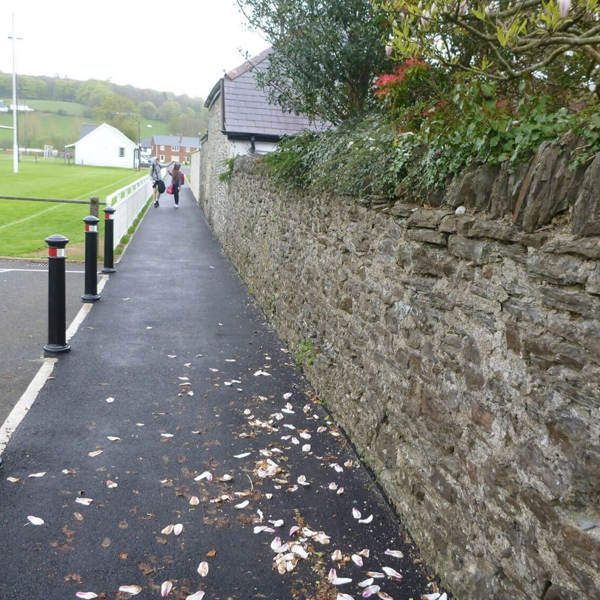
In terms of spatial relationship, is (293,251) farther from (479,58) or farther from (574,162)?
(574,162)

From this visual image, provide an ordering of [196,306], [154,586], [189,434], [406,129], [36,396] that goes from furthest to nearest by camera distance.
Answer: [196,306] < [36,396] < [189,434] < [406,129] < [154,586]

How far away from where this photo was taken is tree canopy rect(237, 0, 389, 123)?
748 centimetres

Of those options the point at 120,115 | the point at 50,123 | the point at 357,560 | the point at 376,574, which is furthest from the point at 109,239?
the point at 50,123

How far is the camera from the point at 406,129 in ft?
14.5

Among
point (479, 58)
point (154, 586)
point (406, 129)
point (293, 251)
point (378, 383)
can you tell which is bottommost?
point (154, 586)

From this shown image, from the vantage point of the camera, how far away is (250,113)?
17.9 meters

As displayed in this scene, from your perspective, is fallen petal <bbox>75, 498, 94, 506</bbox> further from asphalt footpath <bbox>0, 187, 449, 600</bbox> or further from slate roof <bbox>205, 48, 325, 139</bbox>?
slate roof <bbox>205, 48, 325, 139</bbox>

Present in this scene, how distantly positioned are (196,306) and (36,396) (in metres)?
4.26

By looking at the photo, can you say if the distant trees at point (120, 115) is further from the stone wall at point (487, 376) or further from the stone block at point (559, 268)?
the stone block at point (559, 268)

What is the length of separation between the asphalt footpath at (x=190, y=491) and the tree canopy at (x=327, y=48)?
11.8 feet

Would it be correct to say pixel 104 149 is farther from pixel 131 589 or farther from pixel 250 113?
pixel 131 589

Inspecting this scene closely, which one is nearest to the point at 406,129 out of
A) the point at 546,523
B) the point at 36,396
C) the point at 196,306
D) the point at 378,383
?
the point at 378,383

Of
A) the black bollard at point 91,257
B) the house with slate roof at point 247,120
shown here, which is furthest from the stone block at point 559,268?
the house with slate roof at point 247,120

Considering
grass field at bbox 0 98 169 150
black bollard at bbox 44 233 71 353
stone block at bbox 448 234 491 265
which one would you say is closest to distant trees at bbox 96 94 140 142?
grass field at bbox 0 98 169 150
